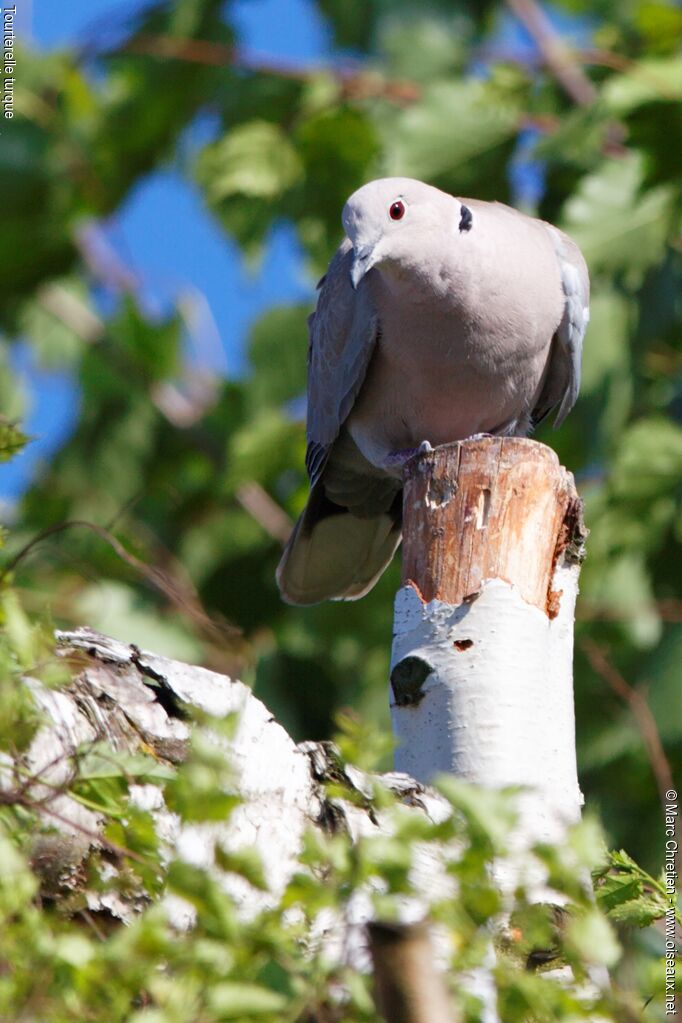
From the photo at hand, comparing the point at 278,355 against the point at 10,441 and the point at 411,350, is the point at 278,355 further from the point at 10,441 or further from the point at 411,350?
the point at 10,441

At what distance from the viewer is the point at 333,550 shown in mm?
5816

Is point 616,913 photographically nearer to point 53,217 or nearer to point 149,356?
point 149,356

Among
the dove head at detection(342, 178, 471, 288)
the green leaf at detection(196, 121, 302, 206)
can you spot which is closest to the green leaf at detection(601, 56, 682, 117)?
the dove head at detection(342, 178, 471, 288)

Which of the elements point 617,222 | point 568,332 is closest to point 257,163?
point 617,222

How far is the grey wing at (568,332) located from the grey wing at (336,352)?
26.7 inches

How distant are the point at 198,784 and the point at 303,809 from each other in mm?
1273

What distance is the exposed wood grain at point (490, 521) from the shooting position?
3785 mm

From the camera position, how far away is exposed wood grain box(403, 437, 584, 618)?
3.79 metres

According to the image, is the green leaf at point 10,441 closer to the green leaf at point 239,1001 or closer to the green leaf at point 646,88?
the green leaf at point 239,1001

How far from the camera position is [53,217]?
9508 mm

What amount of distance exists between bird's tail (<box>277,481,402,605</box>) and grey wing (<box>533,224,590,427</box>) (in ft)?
2.25

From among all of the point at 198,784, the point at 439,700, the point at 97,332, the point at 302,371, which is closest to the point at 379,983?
the point at 198,784

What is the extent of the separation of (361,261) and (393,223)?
19 centimetres

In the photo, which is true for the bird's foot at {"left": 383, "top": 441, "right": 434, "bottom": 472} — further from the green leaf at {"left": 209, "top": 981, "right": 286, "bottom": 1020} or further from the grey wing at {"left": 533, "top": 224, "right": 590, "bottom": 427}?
the green leaf at {"left": 209, "top": 981, "right": 286, "bottom": 1020}
